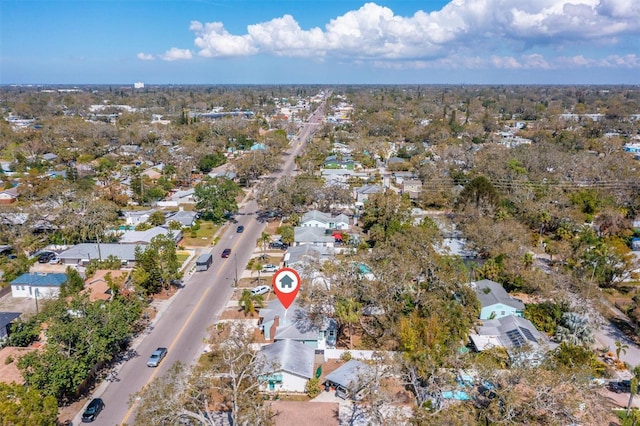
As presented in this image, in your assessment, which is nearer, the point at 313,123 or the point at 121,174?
the point at 121,174

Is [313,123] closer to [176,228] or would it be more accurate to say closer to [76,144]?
[76,144]

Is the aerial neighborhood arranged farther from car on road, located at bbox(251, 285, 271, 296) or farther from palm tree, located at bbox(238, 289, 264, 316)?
palm tree, located at bbox(238, 289, 264, 316)

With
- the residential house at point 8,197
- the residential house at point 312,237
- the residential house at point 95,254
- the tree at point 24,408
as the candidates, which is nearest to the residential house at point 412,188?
the residential house at point 312,237

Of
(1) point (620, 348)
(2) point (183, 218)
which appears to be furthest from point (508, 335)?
(2) point (183, 218)

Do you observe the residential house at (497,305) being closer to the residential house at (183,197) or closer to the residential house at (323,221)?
the residential house at (323,221)

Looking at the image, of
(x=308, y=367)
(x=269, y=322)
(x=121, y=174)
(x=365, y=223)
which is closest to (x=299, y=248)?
(x=365, y=223)

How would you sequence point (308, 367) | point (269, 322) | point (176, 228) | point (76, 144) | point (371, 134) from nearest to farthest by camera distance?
point (308, 367) → point (269, 322) → point (176, 228) → point (76, 144) → point (371, 134)

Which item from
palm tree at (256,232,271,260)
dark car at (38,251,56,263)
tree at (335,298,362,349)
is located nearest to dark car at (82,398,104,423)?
tree at (335,298,362,349)
